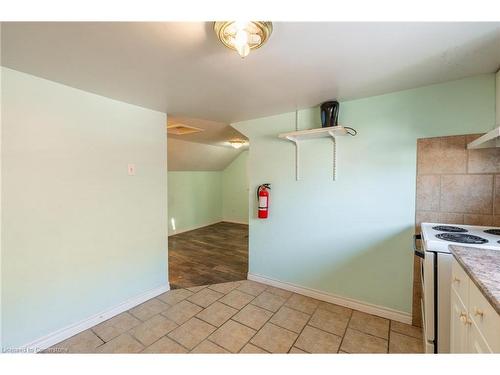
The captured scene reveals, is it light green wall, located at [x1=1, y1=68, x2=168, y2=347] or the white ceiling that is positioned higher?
the white ceiling

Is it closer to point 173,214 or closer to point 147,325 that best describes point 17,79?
point 147,325

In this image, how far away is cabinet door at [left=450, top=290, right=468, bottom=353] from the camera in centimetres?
96

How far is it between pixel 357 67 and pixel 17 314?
2919 millimetres

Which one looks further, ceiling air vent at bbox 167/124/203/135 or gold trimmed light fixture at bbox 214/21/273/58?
ceiling air vent at bbox 167/124/203/135

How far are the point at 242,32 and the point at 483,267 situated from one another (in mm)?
1447

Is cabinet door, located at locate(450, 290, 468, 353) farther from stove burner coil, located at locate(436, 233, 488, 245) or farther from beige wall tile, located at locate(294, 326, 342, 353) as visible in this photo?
beige wall tile, located at locate(294, 326, 342, 353)

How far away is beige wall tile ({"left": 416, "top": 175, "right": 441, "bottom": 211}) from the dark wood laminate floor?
7.03 feet

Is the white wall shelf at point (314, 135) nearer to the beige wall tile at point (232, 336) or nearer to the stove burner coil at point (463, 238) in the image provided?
the stove burner coil at point (463, 238)

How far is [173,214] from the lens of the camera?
5090mm

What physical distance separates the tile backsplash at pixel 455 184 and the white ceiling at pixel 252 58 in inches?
21.6

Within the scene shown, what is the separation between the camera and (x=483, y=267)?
90 cm

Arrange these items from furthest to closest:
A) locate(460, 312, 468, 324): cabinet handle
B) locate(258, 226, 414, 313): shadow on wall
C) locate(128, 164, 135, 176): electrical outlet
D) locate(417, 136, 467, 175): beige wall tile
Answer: locate(128, 164, 135, 176): electrical outlet → locate(258, 226, 414, 313): shadow on wall → locate(417, 136, 467, 175): beige wall tile → locate(460, 312, 468, 324): cabinet handle

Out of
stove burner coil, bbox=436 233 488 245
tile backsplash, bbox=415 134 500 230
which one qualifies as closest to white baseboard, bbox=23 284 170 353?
stove burner coil, bbox=436 233 488 245
